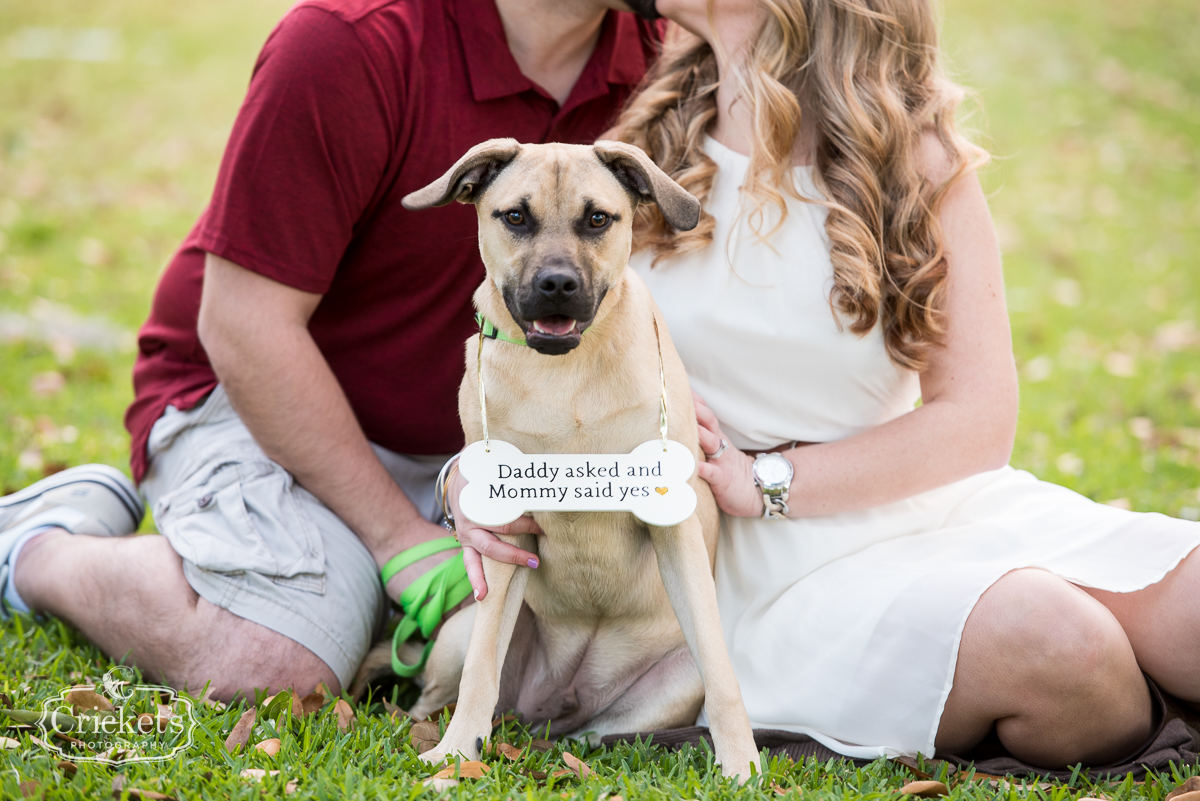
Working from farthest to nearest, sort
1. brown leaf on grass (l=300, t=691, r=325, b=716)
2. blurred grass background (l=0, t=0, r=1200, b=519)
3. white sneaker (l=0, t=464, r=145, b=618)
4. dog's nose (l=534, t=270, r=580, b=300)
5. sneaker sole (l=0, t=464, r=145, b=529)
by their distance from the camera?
1. blurred grass background (l=0, t=0, r=1200, b=519)
2. sneaker sole (l=0, t=464, r=145, b=529)
3. white sneaker (l=0, t=464, r=145, b=618)
4. brown leaf on grass (l=300, t=691, r=325, b=716)
5. dog's nose (l=534, t=270, r=580, b=300)

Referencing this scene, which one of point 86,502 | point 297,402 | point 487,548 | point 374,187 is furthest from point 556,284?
point 86,502

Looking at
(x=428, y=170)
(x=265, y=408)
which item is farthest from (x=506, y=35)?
(x=265, y=408)

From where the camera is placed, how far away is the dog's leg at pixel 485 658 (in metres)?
2.41

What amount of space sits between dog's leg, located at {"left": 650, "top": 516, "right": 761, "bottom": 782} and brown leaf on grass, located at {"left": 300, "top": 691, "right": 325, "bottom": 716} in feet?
3.51

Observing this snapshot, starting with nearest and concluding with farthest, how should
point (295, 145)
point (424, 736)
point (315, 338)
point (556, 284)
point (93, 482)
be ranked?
point (556, 284), point (424, 736), point (295, 145), point (315, 338), point (93, 482)

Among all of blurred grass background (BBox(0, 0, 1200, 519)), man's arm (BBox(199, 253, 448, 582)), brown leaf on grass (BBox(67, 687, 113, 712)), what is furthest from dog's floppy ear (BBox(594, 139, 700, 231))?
brown leaf on grass (BBox(67, 687, 113, 712))

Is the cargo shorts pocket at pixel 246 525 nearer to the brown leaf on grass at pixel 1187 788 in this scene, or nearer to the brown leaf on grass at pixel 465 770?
the brown leaf on grass at pixel 465 770

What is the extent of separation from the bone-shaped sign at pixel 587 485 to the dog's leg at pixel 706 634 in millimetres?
114

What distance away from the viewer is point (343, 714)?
2.65 m

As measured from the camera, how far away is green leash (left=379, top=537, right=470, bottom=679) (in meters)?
2.93

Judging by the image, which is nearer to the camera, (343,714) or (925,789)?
(925,789)

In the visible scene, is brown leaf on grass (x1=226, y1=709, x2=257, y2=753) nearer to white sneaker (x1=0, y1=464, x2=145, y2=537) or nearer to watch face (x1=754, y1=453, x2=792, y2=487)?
white sneaker (x1=0, y1=464, x2=145, y2=537)

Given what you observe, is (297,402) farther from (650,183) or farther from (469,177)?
(650,183)

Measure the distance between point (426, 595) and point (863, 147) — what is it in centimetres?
188
